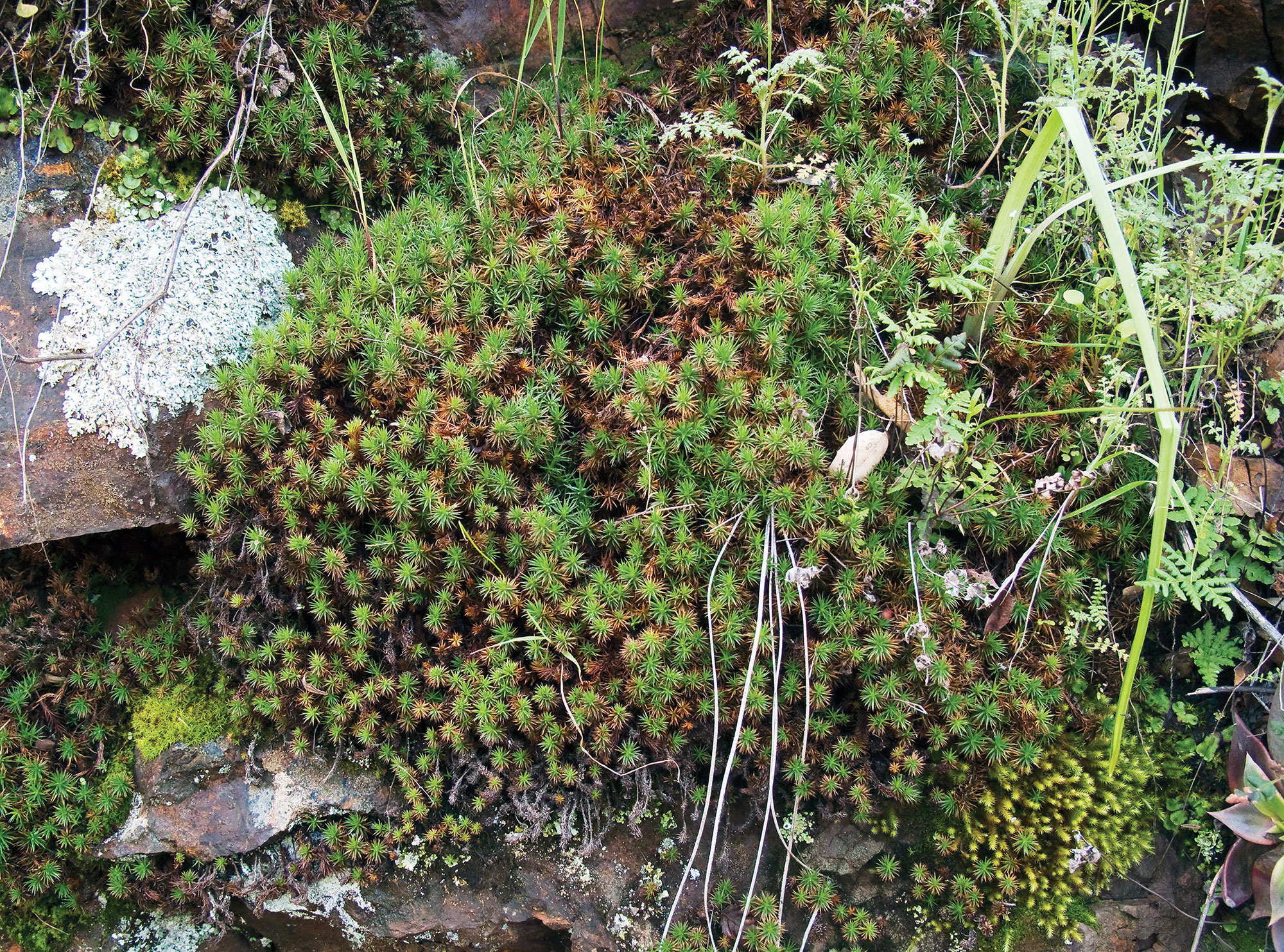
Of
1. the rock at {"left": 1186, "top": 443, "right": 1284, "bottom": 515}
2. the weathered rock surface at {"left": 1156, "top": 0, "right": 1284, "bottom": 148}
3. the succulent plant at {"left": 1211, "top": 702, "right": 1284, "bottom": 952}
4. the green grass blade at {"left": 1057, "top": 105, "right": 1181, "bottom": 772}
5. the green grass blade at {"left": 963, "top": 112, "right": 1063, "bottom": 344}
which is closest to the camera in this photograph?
the green grass blade at {"left": 1057, "top": 105, "right": 1181, "bottom": 772}

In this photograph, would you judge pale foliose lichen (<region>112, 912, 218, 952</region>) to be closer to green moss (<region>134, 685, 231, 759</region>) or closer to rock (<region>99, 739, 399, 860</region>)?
rock (<region>99, 739, 399, 860</region>)

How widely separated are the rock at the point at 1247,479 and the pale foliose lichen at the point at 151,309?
13.3 feet

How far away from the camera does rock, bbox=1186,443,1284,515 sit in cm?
352

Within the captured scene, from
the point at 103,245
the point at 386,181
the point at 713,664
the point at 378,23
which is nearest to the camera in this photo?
the point at 713,664

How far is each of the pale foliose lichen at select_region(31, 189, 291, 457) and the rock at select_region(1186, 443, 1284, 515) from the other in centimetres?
407

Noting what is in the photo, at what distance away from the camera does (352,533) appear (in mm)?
3430

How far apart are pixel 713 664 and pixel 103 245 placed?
3203mm

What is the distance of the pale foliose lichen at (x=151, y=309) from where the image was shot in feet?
12.0

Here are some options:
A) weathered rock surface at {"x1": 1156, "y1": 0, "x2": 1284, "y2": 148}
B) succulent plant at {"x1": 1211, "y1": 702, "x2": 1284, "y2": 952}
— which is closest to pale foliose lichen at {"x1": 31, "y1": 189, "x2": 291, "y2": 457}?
succulent plant at {"x1": 1211, "y1": 702, "x2": 1284, "y2": 952}

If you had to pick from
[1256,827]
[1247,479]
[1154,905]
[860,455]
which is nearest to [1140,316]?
[860,455]

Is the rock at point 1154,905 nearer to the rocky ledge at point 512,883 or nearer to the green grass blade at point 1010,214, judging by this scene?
the rocky ledge at point 512,883

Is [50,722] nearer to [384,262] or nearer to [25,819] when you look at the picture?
[25,819]

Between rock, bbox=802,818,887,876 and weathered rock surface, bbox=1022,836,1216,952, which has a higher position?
rock, bbox=802,818,887,876

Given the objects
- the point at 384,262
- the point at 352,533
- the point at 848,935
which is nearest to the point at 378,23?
the point at 384,262
